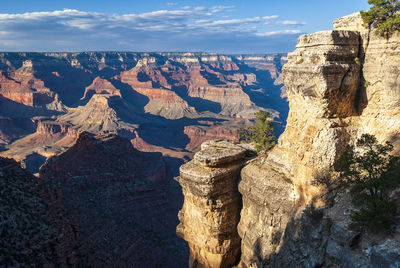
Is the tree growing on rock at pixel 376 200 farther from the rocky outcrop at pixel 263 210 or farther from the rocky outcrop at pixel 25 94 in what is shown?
the rocky outcrop at pixel 25 94

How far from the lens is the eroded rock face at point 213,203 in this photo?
2578cm

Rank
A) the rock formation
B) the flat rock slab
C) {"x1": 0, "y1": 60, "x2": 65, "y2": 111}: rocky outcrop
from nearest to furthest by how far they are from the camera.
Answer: the flat rock slab → the rock formation → {"x1": 0, "y1": 60, "x2": 65, "y2": 111}: rocky outcrop

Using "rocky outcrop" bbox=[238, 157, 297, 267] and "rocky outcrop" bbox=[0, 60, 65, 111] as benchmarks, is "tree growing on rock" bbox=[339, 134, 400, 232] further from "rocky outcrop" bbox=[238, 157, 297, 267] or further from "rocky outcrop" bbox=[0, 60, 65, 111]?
"rocky outcrop" bbox=[0, 60, 65, 111]

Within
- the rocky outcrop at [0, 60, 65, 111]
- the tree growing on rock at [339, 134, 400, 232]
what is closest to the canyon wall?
the tree growing on rock at [339, 134, 400, 232]

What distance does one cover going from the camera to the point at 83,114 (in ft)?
530

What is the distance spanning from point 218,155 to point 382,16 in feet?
50.4

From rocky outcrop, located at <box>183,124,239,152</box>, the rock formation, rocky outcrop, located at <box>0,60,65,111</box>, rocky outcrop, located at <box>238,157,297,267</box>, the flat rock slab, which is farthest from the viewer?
rocky outcrop, located at <box>0,60,65,111</box>

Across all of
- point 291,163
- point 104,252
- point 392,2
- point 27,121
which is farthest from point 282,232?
point 27,121

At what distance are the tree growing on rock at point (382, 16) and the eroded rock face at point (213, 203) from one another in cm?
1385

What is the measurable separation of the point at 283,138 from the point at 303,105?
3365 mm

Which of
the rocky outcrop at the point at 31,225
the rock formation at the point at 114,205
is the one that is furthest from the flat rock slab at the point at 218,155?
the rock formation at the point at 114,205

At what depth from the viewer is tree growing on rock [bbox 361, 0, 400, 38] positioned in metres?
19.2

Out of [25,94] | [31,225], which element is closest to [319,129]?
[31,225]

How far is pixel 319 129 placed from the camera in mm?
21281
